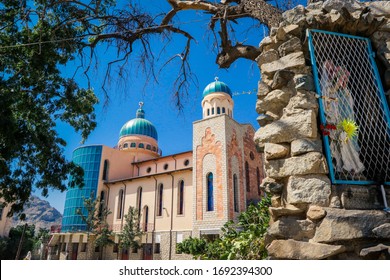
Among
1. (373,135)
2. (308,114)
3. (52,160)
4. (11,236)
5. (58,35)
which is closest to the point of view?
(308,114)

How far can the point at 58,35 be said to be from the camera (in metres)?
5.58

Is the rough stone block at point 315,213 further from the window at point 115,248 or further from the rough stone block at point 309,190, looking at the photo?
the window at point 115,248

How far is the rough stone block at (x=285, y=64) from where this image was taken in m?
2.73

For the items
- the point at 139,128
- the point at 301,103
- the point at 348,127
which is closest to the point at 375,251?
the point at 348,127

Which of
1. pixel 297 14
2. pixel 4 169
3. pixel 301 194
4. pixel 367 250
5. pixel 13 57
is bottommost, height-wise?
pixel 367 250

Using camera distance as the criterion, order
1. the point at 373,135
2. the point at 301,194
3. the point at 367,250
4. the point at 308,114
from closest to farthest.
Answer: the point at 367,250
the point at 301,194
the point at 308,114
the point at 373,135

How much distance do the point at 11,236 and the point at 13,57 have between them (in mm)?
34555

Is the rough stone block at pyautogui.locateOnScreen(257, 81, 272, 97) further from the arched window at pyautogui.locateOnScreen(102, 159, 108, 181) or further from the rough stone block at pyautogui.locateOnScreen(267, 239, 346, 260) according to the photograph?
the arched window at pyautogui.locateOnScreen(102, 159, 108, 181)

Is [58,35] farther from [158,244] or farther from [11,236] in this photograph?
[11,236]

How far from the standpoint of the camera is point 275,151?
248 cm

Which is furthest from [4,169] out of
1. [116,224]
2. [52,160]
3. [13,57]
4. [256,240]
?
[116,224]

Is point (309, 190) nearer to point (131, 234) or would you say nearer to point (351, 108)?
point (351, 108)

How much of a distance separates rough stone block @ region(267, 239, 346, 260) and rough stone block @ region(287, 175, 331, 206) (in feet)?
1.04

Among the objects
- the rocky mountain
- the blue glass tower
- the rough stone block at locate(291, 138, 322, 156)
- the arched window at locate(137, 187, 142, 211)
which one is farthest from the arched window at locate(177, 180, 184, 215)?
the rocky mountain
